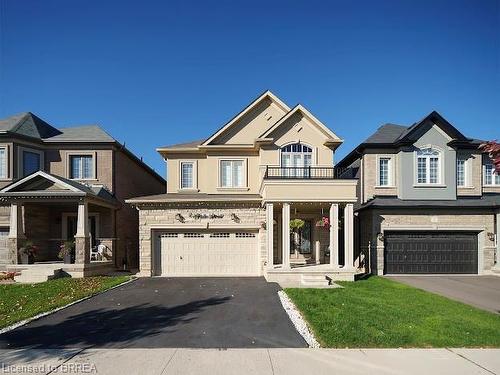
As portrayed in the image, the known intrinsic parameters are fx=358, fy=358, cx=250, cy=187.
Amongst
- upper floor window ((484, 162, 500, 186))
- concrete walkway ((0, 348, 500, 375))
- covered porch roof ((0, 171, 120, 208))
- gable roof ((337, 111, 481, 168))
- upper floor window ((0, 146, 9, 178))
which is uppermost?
gable roof ((337, 111, 481, 168))

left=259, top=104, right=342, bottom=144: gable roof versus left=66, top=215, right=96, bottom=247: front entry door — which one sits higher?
left=259, top=104, right=342, bottom=144: gable roof

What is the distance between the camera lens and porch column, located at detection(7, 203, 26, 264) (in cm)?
1638

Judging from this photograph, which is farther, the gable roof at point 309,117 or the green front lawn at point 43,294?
the gable roof at point 309,117

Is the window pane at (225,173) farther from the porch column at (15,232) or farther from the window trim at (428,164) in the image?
the porch column at (15,232)

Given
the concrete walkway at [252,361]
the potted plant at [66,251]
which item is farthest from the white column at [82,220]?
the concrete walkway at [252,361]

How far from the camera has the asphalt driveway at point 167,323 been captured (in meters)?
7.07

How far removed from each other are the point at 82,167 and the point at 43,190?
10.5 ft

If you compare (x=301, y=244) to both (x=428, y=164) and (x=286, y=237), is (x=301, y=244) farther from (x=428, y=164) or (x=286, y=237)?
(x=428, y=164)

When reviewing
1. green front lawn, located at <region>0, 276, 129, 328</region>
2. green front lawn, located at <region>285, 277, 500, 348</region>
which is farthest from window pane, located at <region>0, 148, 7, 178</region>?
green front lawn, located at <region>285, 277, 500, 348</region>

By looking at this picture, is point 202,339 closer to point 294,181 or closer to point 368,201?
point 294,181

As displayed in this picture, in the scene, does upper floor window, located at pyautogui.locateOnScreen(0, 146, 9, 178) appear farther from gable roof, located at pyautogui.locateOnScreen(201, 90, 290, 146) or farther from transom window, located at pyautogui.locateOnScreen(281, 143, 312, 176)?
transom window, located at pyautogui.locateOnScreen(281, 143, 312, 176)

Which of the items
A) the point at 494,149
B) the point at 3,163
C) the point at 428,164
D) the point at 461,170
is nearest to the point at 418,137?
the point at 428,164

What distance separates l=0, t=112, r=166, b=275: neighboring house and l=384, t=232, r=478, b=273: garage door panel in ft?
46.6

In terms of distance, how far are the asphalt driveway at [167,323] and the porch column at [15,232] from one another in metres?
6.85
